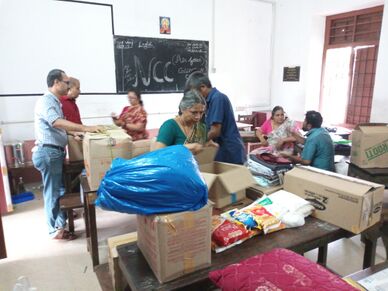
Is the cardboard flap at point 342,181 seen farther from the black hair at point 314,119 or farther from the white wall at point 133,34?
the white wall at point 133,34

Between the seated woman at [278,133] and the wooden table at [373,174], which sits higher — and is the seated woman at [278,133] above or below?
above

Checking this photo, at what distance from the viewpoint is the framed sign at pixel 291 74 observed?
5453 millimetres

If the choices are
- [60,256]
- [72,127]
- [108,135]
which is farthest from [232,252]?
[60,256]

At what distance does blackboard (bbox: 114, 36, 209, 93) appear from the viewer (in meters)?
4.58

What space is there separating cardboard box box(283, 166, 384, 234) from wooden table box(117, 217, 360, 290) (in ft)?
0.19

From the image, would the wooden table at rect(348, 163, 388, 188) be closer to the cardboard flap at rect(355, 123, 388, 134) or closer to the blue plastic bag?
the cardboard flap at rect(355, 123, 388, 134)

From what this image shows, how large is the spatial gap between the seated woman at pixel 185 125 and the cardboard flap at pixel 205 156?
43mm

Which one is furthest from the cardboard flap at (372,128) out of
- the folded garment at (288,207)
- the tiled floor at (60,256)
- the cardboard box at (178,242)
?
the cardboard box at (178,242)

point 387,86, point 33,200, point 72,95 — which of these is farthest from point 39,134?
point 387,86

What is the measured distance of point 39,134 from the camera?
2.69m

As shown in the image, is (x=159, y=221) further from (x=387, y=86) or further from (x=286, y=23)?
(x=286, y=23)

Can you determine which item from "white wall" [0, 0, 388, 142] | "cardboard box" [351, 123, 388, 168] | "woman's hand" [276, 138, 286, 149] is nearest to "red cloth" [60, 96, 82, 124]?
"white wall" [0, 0, 388, 142]

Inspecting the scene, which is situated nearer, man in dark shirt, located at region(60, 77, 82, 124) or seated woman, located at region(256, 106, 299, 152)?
man in dark shirt, located at region(60, 77, 82, 124)

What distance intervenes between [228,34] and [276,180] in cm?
418
